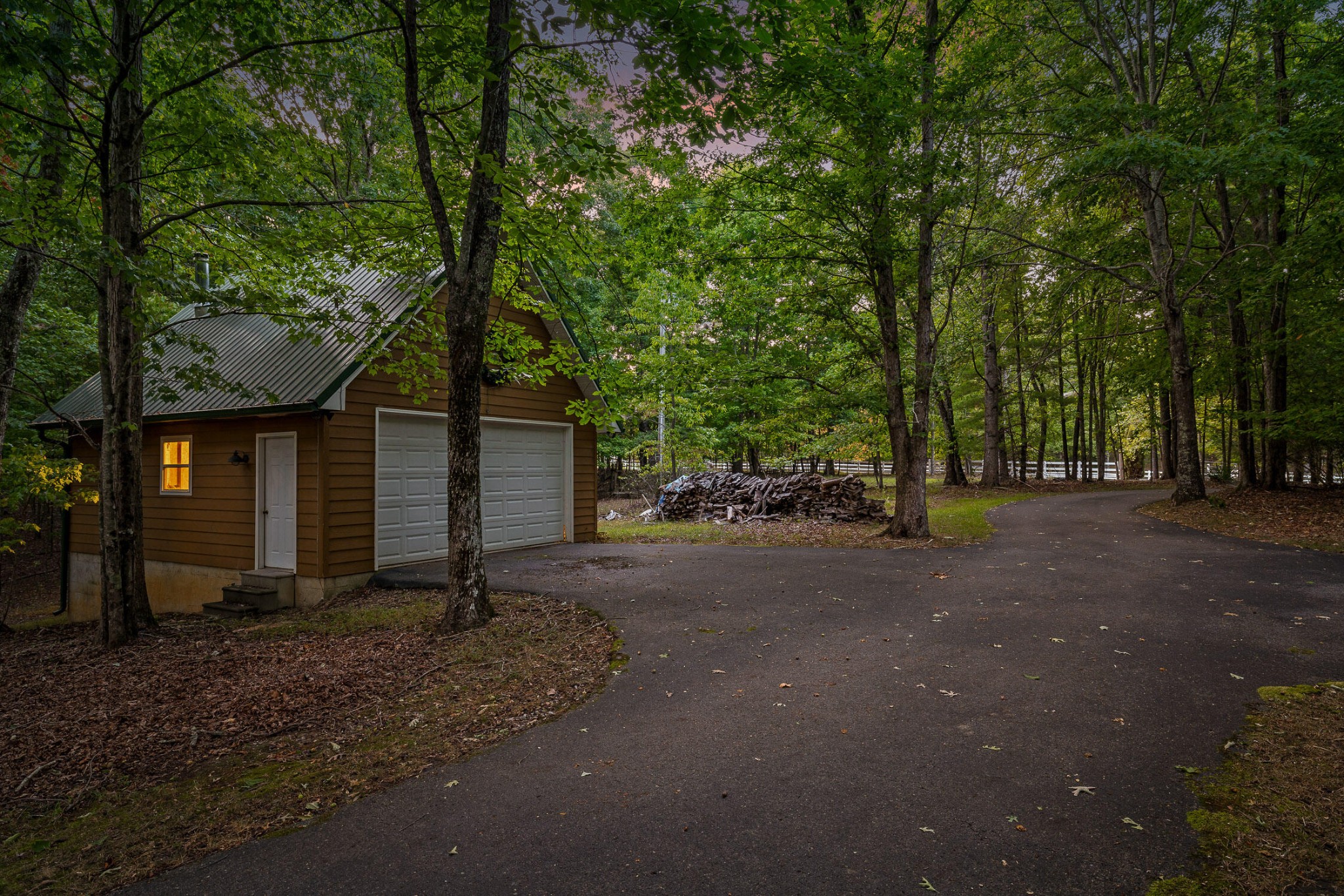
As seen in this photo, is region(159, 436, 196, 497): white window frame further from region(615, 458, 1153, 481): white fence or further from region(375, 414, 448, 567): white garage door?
region(615, 458, 1153, 481): white fence

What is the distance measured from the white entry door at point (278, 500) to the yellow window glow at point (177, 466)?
2070mm

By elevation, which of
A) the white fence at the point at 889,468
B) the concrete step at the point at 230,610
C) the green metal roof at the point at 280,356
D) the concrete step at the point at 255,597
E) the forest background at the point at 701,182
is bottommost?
the concrete step at the point at 230,610

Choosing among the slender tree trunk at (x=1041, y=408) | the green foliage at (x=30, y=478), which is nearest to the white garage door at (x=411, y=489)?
the green foliage at (x=30, y=478)

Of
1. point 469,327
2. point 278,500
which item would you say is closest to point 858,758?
point 469,327

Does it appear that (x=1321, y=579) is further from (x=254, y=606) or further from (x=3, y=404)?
(x=3, y=404)

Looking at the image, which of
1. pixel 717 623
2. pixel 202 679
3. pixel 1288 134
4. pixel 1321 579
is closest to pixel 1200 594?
pixel 1321 579

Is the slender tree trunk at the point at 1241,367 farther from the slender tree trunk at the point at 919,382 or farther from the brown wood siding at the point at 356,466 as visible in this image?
the brown wood siding at the point at 356,466

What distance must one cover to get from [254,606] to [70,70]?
618cm

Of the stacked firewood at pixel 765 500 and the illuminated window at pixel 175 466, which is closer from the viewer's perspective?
the illuminated window at pixel 175 466

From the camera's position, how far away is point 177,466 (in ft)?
33.9

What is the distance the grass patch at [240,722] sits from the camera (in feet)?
9.57

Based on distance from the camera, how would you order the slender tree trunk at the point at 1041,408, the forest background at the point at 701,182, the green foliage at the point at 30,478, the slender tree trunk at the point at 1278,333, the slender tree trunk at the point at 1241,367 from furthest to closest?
the slender tree trunk at the point at 1041,408, the slender tree trunk at the point at 1241,367, the slender tree trunk at the point at 1278,333, the green foliage at the point at 30,478, the forest background at the point at 701,182

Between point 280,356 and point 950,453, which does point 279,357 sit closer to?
point 280,356

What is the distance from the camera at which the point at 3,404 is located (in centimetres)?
709
